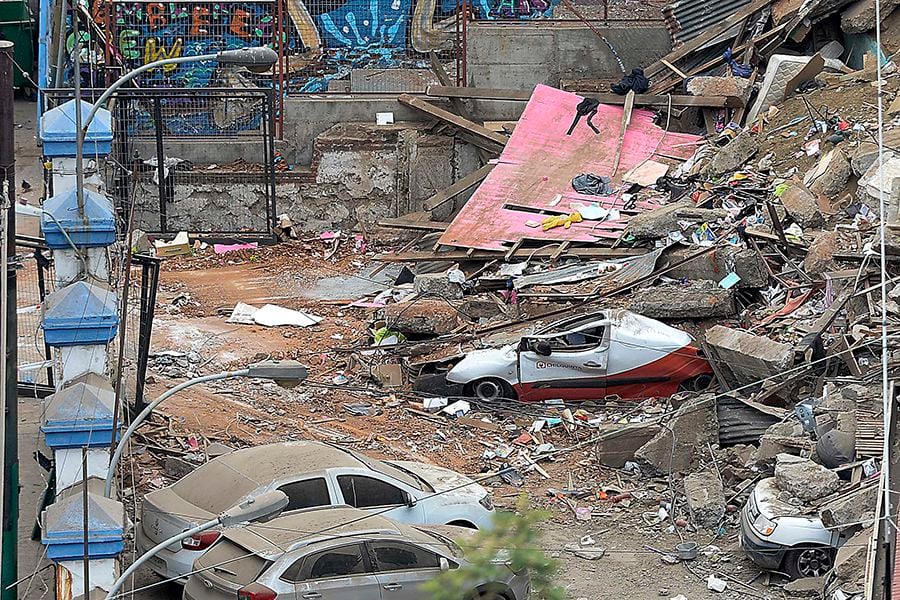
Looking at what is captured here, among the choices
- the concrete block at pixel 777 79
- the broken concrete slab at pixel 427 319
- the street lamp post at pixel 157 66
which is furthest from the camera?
the concrete block at pixel 777 79

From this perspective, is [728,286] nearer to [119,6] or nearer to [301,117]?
[301,117]

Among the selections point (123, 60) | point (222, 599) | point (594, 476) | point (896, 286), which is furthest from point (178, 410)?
point (123, 60)

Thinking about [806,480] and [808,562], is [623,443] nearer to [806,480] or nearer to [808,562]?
[806,480]

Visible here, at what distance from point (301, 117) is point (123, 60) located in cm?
414

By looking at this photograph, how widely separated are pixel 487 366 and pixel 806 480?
529 cm

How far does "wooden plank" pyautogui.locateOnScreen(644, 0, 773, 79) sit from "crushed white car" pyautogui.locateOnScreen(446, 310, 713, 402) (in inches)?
400

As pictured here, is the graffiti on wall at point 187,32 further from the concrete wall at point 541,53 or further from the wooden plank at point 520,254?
the wooden plank at point 520,254

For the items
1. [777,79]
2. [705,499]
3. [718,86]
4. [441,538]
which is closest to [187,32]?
[718,86]

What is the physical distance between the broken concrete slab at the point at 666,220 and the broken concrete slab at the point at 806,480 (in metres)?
7.11

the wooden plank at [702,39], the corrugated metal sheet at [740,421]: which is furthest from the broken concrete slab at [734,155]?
the corrugated metal sheet at [740,421]

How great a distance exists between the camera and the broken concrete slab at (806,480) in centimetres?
Answer: 1136

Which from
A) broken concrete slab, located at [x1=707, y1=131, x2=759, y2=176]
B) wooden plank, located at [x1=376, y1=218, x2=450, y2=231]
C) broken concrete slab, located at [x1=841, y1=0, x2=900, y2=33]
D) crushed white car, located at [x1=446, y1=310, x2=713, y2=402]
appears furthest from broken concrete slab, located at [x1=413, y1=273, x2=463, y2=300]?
broken concrete slab, located at [x1=841, y1=0, x2=900, y2=33]

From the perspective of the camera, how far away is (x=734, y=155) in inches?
802

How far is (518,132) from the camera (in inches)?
894
